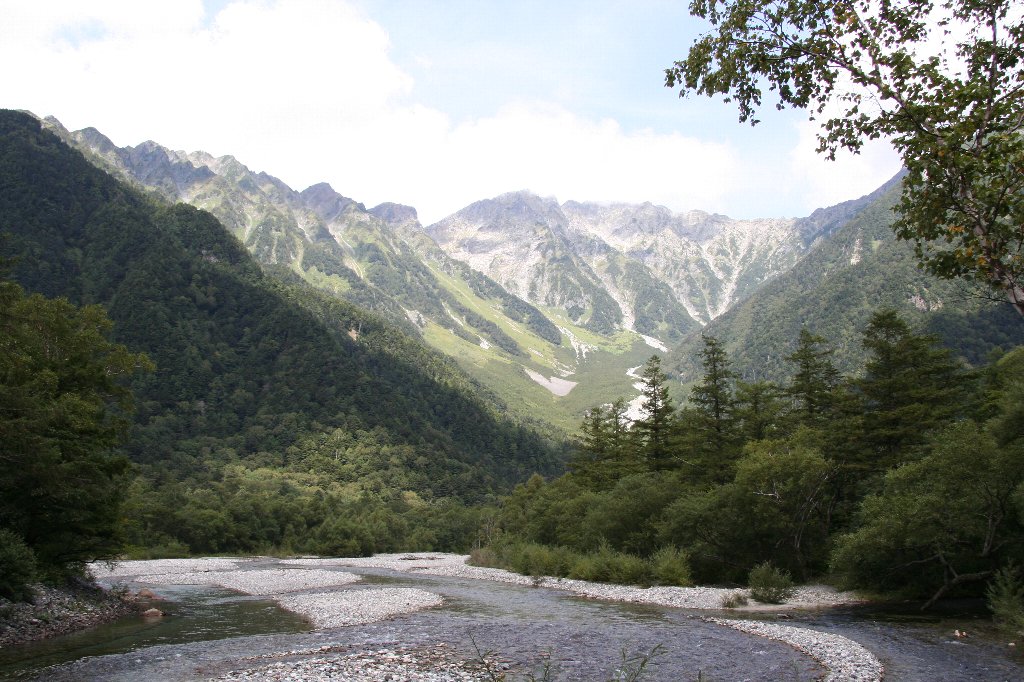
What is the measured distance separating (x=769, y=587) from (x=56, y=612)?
38437mm

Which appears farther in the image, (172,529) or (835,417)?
(172,529)

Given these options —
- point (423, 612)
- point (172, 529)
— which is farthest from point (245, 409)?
point (423, 612)

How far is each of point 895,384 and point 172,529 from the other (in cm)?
9611

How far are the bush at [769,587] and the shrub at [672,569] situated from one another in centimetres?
703

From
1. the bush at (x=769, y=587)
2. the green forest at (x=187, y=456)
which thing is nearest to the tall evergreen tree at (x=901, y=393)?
the bush at (x=769, y=587)

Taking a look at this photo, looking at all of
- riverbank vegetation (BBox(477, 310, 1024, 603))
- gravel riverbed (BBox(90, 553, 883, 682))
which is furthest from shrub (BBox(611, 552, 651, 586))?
gravel riverbed (BBox(90, 553, 883, 682))

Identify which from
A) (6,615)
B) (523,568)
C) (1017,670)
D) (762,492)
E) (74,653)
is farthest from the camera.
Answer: (523,568)

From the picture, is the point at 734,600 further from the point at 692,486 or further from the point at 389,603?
the point at 389,603

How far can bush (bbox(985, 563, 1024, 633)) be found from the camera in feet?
89.6

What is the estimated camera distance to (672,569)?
48625 mm

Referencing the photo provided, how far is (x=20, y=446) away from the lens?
2725 centimetres

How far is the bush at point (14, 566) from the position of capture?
1058 inches

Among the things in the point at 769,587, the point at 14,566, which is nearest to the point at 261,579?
the point at 14,566

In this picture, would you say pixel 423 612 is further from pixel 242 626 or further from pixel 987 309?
pixel 987 309
